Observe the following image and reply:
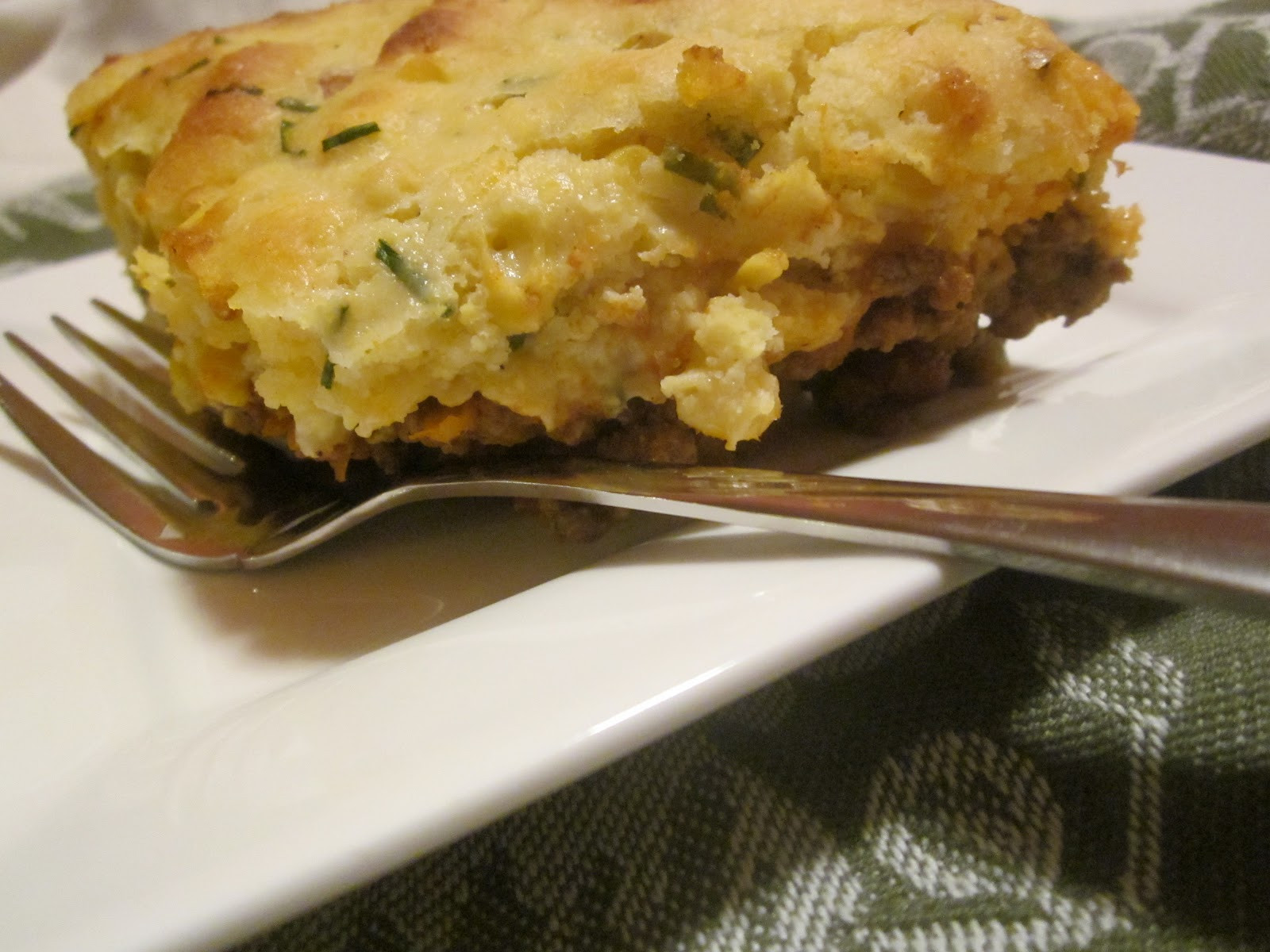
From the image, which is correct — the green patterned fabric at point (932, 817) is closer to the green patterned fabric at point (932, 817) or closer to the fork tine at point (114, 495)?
the green patterned fabric at point (932, 817)

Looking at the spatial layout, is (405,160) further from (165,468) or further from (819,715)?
(819,715)

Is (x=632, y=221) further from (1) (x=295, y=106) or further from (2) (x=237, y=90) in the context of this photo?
(2) (x=237, y=90)

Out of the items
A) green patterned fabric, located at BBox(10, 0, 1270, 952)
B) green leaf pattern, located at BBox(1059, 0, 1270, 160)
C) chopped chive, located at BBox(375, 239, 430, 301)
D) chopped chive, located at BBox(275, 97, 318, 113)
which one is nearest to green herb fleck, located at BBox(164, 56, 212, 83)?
chopped chive, located at BBox(275, 97, 318, 113)

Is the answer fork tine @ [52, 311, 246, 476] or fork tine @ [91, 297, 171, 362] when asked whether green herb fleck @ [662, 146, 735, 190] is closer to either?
fork tine @ [52, 311, 246, 476]

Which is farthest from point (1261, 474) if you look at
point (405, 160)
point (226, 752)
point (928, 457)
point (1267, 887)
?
point (226, 752)

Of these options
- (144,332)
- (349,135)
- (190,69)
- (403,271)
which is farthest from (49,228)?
(403,271)
